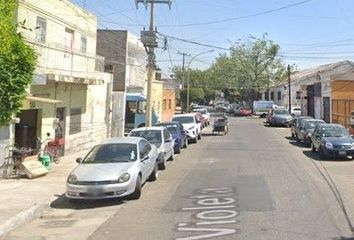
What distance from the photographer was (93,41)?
28.8 meters

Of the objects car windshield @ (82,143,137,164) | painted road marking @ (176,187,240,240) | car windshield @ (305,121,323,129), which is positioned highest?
car windshield @ (305,121,323,129)

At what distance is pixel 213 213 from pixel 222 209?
450 millimetres

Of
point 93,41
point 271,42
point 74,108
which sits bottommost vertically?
point 74,108

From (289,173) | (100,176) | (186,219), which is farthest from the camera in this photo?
(289,173)

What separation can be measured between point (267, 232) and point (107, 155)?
6.55 metres

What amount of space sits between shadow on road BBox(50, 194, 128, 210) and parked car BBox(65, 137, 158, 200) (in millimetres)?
287

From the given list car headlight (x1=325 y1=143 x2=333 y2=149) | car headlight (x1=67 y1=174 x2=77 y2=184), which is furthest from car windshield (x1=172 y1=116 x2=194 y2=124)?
car headlight (x1=67 y1=174 x2=77 y2=184)

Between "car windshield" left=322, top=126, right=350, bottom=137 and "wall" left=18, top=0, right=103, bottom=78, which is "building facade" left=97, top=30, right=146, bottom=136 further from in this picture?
"car windshield" left=322, top=126, right=350, bottom=137

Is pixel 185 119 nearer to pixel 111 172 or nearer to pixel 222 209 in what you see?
pixel 111 172

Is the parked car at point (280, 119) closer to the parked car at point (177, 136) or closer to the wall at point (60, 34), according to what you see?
the parked car at point (177, 136)

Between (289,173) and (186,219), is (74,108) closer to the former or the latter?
(289,173)

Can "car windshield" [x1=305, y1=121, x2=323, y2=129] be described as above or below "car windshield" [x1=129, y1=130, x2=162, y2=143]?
above

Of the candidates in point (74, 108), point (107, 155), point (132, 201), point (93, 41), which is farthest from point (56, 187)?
point (93, 41)

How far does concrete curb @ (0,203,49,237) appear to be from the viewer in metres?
10.7
